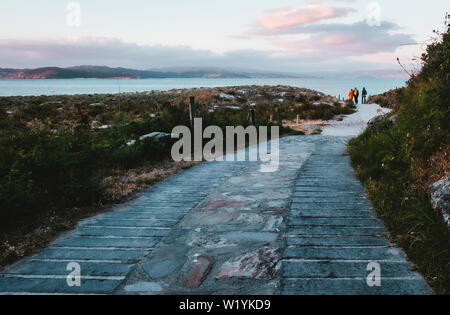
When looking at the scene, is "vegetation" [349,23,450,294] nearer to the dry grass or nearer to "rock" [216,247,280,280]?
"rock" [216,247,280,280]

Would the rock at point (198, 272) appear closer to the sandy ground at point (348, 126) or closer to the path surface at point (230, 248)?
the path surface at point (230, 248)

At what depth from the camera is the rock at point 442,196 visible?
362 cm

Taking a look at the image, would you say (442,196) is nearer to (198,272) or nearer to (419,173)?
(419,173)

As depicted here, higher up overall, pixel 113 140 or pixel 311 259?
pixel 113 140

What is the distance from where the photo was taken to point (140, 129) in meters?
11.4

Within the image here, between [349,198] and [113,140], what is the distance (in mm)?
6648

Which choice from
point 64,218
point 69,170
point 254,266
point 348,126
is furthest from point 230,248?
point 348,126

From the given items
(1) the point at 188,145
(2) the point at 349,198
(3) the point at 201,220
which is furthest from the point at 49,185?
(1) the point at 188,145

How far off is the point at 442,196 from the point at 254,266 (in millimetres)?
2177

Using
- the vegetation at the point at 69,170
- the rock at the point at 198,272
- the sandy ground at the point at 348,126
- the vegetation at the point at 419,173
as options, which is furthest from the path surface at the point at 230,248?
the sandy ground at the point at 348,126

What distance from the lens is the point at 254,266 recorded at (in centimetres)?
338

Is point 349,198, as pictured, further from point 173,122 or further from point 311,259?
point 173,122
